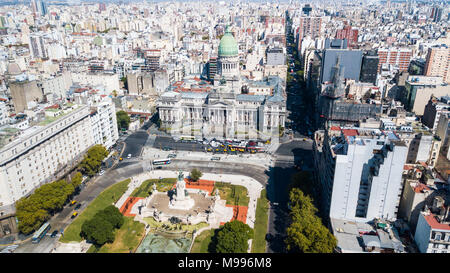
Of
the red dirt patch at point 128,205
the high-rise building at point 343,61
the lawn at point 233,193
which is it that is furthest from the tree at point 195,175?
the high-rise building at point 343,61

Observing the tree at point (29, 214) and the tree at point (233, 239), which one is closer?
the tree at point (233, 239)

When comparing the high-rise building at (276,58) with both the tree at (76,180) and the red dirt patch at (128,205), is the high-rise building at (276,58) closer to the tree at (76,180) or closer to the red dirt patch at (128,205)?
the red dirt patch at (128,205)

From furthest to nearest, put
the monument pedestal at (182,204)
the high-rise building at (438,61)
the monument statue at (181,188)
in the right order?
the high-rise building at (438,61) → the monument pedestal at (182,204) → the monument statue at (181,188)

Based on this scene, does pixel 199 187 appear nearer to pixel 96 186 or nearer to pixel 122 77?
pixel 96 186

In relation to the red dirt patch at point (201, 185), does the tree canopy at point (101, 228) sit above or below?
above

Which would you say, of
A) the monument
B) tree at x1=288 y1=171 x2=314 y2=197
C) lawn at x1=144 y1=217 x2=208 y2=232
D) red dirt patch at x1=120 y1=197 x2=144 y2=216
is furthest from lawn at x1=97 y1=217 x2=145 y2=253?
tree at x1=288 y1=171 x2=314 y2=197

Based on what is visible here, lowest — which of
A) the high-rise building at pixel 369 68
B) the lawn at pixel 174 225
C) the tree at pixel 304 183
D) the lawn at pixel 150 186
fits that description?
the lawn at pixel 174 225

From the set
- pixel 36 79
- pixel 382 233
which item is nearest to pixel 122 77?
pixel 36 79
